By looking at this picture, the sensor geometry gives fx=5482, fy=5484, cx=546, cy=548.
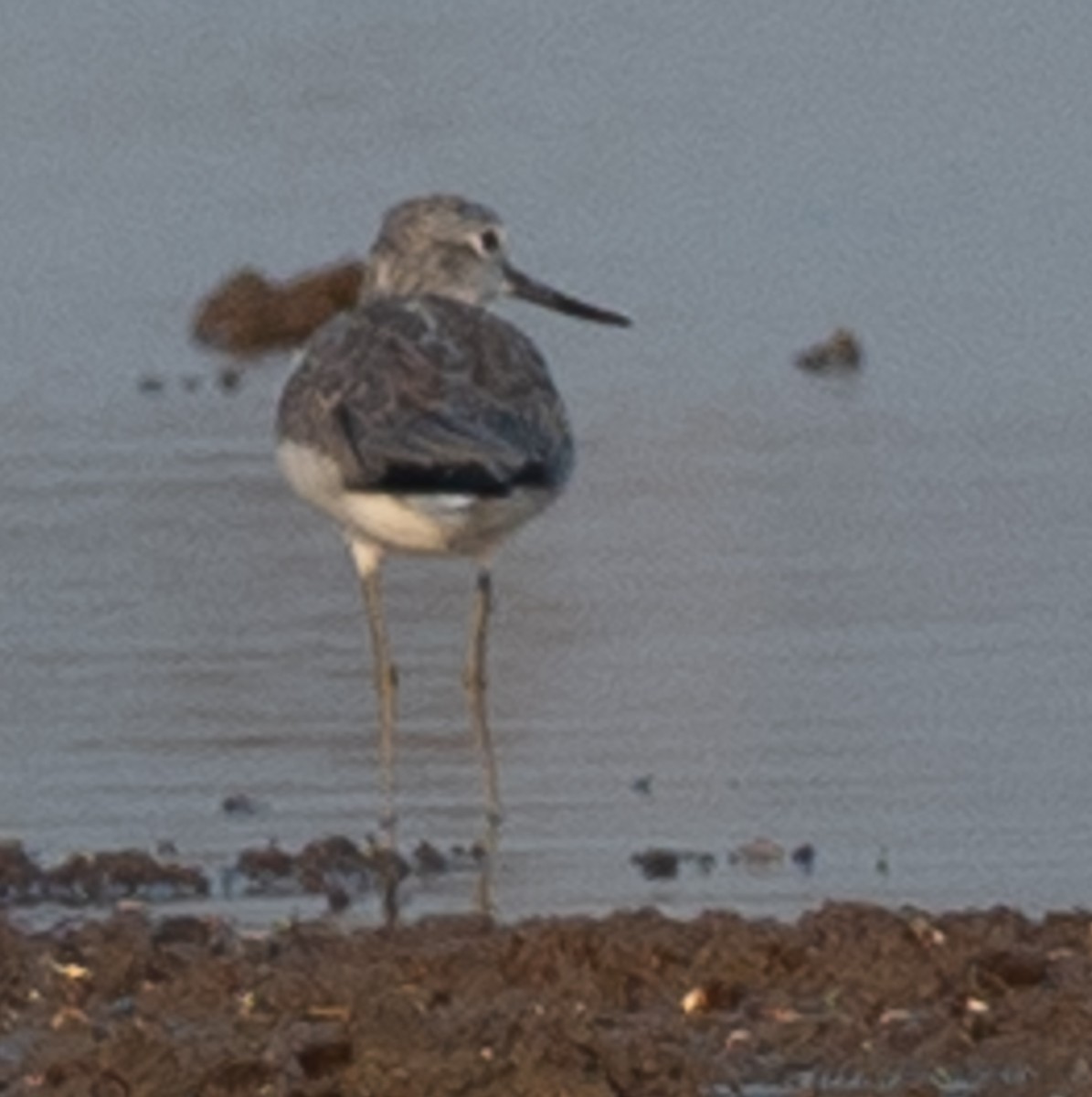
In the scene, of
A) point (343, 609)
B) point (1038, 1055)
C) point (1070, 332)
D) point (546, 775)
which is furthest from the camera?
point (1070, 332)

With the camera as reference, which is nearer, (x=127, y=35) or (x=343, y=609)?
(x=343, y=609)

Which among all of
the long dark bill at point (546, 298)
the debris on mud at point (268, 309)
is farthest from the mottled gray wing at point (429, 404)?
the debris on mud at point (268, 309)

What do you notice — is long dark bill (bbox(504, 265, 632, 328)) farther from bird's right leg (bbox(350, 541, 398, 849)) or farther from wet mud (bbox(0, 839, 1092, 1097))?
wet mud (bbox(0, 839, 1092, 1097))

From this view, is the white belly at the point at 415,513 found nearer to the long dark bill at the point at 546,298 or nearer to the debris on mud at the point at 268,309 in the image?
the long dark bill at the point at 546,298

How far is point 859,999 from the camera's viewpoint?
8273 mm

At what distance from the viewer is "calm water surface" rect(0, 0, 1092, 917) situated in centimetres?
1037

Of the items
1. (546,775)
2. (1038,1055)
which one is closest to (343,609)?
(546,775)

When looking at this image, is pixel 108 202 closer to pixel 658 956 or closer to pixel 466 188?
pixel 466 188

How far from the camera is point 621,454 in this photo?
1348 centimetres

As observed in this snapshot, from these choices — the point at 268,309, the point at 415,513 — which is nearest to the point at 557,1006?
the point at 415,513

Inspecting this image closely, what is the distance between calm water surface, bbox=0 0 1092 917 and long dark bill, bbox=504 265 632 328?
1.52ft

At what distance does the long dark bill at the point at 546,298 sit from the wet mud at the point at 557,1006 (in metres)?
3.48

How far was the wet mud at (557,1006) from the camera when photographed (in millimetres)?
7777

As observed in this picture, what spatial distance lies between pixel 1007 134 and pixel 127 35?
11.3ft
